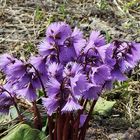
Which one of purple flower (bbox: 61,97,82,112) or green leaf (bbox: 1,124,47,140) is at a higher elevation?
purple flower (bbox: 61,97,82,112)

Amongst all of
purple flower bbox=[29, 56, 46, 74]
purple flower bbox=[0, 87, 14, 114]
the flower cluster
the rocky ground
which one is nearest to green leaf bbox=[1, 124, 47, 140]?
purple flower bbox=[0, 87, 14, 114]

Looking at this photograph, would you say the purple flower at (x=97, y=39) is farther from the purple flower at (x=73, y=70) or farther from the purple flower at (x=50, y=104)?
the purple flower at (x=50, y=104)

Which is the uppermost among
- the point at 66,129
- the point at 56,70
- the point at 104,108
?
the point at 56,70

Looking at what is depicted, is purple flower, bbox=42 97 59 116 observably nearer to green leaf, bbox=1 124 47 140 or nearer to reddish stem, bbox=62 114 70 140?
reddish stem, bbox=62 114 70 140

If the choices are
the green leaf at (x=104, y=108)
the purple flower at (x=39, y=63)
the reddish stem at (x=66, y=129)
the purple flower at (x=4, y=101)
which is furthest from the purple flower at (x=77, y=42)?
the green leaf at (x=104, y=108)

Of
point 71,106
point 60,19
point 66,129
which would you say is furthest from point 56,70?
point 60,19

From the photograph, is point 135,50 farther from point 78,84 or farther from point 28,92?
point 28,92

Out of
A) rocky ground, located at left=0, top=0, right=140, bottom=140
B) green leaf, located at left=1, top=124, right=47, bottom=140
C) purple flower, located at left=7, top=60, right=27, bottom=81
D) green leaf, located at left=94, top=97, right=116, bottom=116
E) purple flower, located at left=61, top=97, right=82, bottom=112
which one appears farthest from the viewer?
rocky ground, located at left=0, top=0, right=140, bottom=140
